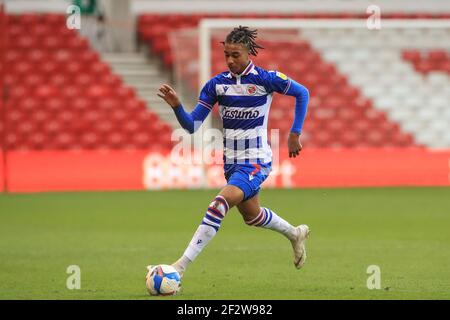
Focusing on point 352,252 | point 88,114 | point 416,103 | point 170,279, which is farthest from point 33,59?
point 170,279

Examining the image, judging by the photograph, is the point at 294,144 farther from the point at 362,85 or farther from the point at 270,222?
the point at 362,85

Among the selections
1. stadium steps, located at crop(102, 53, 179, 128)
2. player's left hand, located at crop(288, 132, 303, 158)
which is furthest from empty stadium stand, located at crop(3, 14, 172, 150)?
player's left hand, located at crop(288, 132, 303, 158)

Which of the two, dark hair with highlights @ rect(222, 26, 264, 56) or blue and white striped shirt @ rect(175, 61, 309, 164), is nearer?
dark hair with highlights @ rect(222, 26, 264, 56)

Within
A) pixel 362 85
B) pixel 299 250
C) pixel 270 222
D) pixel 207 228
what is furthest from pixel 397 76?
pixel 207 228

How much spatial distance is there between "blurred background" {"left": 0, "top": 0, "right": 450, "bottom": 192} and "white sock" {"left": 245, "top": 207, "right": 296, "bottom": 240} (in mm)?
11790

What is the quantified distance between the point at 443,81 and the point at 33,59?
10.3 m

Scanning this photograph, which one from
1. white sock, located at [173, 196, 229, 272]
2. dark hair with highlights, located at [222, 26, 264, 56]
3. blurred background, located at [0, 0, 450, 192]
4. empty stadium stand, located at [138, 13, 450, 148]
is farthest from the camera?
empty stadium stand, located at [138, 13, 450, 148]

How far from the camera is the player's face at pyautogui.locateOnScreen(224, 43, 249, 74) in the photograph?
30.0 ft

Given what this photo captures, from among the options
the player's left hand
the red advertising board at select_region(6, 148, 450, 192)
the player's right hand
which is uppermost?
the player's right hand

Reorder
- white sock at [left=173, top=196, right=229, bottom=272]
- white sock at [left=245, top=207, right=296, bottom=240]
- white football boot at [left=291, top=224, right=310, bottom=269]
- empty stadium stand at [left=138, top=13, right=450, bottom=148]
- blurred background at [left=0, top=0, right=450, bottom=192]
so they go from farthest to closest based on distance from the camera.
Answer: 1. empty stadium stand at [left=138, top=13, right=450, bottom=148]
2. blurred background at [left=0, top=0, right=450, bottom=192]
3. white football boot at [left=291, top=224, right=310, bottom=269]
4. white sock at [left=245, top=207, right=296, bottom=240]
5. white sock at [left=173, top=196, right=229, bottom=272]

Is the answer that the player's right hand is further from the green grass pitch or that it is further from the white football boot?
the white football boot

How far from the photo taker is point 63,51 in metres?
26.7

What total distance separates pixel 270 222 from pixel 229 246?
2.78 m

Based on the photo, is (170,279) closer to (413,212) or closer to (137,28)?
(413,212)
